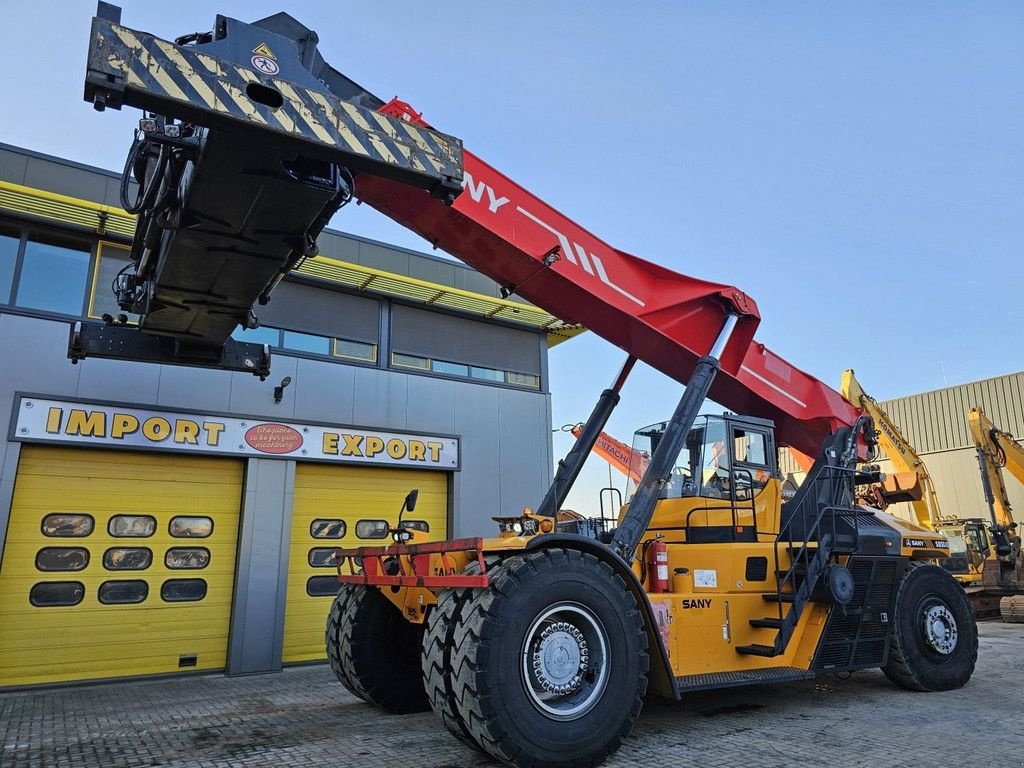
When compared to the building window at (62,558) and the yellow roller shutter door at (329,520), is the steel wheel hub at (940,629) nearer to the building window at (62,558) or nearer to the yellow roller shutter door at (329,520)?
the yellow roller shutter door at (329,520)

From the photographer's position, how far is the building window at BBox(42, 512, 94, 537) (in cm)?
945

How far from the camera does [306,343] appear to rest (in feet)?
38.8

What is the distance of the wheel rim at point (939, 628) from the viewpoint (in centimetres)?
830

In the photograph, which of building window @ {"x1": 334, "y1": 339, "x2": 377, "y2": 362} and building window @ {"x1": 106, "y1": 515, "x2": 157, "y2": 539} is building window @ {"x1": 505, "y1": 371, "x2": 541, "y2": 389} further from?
building window @ {"x1": 106, "y1": 515, "x2": 157, "y2": 539}

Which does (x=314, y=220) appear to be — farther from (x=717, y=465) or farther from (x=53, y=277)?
(x=53, y=277)

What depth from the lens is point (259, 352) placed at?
26.7ft

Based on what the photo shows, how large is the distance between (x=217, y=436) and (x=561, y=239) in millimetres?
6351

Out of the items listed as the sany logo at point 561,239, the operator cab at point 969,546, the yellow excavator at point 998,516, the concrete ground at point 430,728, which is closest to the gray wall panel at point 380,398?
the concrete ground at point 430,728

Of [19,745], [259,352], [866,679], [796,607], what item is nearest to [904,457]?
[866,679]

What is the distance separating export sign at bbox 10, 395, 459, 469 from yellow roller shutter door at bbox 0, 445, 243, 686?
0.29 metres

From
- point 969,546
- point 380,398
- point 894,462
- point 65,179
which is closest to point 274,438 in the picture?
point 380,398

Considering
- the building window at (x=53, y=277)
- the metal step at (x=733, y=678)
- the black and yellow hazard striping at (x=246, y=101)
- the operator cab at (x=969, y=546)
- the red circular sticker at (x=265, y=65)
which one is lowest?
the metal step at (x=733, y=678)

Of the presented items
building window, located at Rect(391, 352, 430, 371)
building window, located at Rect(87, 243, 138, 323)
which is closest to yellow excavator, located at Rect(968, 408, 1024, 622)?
building window, located at Rect(391, 352, 430, 371)

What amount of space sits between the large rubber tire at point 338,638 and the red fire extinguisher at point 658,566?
3.06 meters
